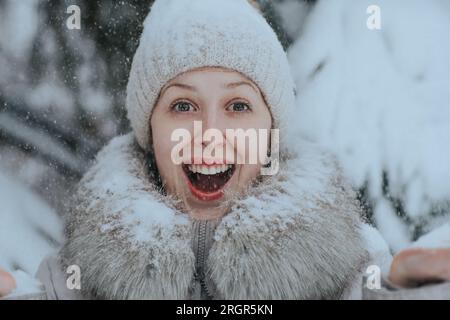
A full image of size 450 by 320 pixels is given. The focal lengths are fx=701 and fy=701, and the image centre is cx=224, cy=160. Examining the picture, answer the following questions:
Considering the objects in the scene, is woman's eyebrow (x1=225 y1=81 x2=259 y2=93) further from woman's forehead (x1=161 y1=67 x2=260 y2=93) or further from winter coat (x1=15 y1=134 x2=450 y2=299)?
winter coat (x1=15 y1=134 x2=450 y2=299)

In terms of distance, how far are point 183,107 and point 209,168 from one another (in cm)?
12

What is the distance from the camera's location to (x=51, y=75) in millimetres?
1437

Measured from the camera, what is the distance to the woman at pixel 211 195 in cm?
114

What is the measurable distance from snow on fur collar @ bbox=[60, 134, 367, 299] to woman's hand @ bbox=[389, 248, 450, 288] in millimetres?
112

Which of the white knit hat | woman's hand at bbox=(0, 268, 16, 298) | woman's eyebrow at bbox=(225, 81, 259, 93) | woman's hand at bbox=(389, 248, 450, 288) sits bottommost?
woman's hand at bbox=(389, 248, 450, 288)

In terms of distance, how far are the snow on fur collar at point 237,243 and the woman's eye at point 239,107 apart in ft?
0.43

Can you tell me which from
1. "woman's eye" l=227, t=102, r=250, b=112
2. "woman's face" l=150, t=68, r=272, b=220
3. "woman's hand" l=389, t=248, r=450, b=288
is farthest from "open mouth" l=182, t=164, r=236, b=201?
"woman's hand" l=389, t=248, r=450, b=288

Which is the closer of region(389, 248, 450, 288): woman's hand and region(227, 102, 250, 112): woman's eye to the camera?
region(389, 248, 450, 288): woman's hand

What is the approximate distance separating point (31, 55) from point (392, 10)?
73 cm

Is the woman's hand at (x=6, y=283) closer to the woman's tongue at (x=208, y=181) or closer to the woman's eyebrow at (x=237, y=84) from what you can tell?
the woman's tongue at (x=208, y=181)

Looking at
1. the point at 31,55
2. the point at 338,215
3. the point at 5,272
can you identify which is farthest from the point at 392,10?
the point at 5,272

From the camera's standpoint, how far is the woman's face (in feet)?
3.99

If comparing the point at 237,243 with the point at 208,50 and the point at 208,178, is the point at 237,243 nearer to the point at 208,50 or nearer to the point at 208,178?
the point at 208,178

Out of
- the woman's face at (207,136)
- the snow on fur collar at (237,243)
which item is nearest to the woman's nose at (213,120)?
the woman's face at (207,136)
